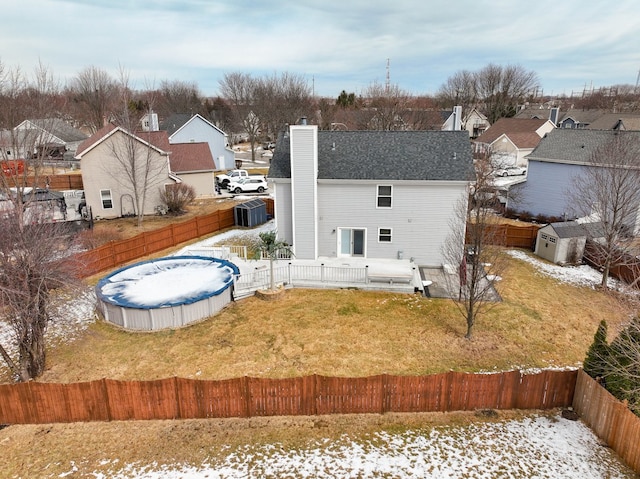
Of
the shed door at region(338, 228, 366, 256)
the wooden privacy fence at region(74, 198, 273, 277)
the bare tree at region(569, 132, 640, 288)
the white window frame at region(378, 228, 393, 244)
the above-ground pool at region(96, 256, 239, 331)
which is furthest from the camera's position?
the shed door at region(338, 228, 366, 256)

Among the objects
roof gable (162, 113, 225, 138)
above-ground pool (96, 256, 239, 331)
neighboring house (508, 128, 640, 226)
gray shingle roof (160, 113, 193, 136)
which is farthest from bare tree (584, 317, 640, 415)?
gray shingle roof (160, 113, 193, 136)

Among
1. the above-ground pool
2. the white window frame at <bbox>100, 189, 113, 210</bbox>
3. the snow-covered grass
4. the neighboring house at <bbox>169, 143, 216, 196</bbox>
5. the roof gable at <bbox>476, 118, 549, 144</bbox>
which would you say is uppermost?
the roof gable at <bbox>476, 118, 549, 144</bbox>

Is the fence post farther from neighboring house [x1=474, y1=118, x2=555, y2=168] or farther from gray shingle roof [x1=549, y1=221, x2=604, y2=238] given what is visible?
neighboring house [x1=474, y1=118, x2=555, y2=168]

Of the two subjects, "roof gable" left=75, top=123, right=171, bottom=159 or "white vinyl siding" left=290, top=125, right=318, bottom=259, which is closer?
"white vinyl siding" left=290, top=125, right=318, bottom=259

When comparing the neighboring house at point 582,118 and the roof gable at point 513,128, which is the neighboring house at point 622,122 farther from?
the neighboring house at point 582,118

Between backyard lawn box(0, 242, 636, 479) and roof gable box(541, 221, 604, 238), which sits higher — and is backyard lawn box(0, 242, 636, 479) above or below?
below

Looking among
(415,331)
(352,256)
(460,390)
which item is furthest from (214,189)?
(460,390)

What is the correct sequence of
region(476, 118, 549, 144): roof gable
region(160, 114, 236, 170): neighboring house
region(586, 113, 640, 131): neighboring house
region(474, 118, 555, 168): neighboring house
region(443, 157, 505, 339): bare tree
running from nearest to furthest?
region(443, 157, 505, 339): bare tree → region(586, 113, 640, 131): neighboring house → region(160, 114, 236, 170): neighboring house → region(474, 118, 555, 168): neighboring house → region(476, 118, 549, 144): roof gable
